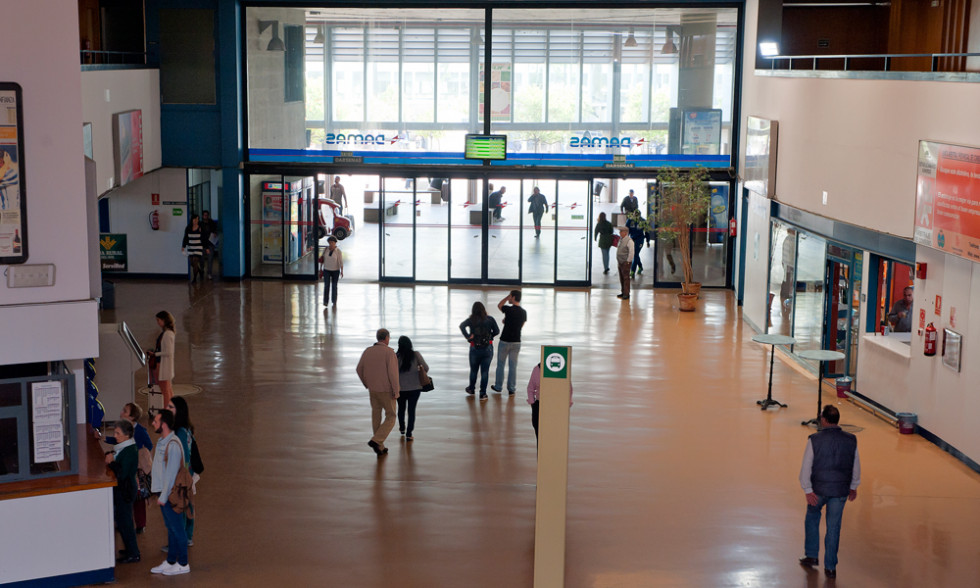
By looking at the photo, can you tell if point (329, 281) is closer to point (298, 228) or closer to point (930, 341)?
point (298, 228)

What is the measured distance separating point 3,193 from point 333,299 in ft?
38.8

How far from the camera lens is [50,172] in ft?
26.5

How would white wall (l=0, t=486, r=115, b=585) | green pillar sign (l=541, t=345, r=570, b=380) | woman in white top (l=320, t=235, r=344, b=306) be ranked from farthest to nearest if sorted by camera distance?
woman in white top (l=320, t=235, r=344, b=306) → white wall (l=0, t=486, r=115, b=585) → green pillar sign (l=541, t=345, r=570, b=380)

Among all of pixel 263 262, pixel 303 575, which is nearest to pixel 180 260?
pixel 263 262

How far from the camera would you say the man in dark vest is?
8.47 metres


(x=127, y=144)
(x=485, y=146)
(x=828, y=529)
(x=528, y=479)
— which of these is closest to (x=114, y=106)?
(x=127, y=144)

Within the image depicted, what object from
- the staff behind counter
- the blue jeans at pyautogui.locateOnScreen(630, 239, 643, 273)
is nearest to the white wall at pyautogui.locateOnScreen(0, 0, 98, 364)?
the staff behind counter

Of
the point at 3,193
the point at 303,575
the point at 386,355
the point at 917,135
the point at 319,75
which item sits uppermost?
the point at 319,75

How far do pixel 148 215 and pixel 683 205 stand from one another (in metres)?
11.0

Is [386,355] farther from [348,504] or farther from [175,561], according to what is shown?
[175,561]

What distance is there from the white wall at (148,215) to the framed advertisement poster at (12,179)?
1497 cm

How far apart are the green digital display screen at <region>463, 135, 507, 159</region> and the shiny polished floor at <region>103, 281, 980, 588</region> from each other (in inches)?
236

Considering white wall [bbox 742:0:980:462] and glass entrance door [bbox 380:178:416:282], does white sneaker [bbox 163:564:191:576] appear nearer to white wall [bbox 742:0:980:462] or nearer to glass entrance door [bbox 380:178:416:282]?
white wall [bbox 742:0:980:462]

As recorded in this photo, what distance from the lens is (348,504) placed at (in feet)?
32.8
